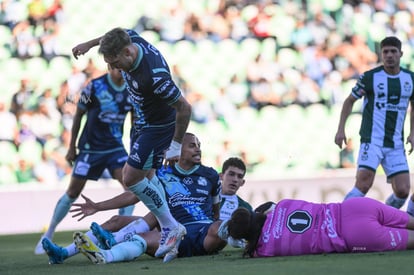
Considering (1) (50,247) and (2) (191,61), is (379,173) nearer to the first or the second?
(2) (191,61)

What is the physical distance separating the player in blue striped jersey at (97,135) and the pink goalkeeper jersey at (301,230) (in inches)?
163

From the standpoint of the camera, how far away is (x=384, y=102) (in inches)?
363

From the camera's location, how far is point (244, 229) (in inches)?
234

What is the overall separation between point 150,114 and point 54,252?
4.01 ft

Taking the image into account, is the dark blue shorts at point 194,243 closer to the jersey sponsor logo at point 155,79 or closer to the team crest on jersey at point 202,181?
the team crest on jersey at point 202,181

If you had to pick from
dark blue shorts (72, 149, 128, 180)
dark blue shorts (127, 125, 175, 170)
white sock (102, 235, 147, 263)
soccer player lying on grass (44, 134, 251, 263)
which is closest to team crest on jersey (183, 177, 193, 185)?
soccer player lying on grass (44, 134, 251, 263)

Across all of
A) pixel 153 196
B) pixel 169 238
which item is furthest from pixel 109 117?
pixel 169 238

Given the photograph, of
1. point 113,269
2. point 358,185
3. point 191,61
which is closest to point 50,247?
point 113,269

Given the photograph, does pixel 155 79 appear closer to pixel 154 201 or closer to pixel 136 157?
pixel 136 157

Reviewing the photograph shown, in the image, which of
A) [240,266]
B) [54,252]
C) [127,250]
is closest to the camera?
[240,266]

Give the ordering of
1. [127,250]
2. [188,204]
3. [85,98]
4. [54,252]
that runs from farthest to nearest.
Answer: [85,98] → [188,204] → [54,252] → [127,250]

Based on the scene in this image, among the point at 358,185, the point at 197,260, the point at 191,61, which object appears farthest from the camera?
the point at 191,61

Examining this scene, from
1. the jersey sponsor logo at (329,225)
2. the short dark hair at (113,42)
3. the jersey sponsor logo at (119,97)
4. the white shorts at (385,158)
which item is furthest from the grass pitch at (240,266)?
the jersey sponsor logo at (119,97)

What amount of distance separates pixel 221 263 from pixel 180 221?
1219 mm
